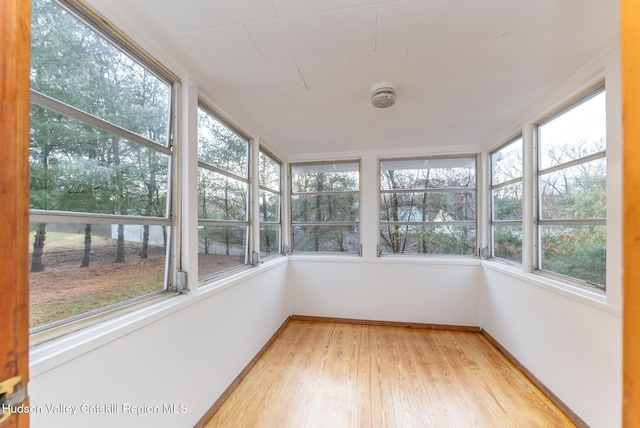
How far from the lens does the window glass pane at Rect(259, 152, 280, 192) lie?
10.0 ft

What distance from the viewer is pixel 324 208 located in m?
3.77

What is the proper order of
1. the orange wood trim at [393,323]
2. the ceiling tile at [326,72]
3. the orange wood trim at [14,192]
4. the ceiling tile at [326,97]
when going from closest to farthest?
the orange wood trim at [14,192], the ceiling tile at [326,72], the ceiling tile at [326,97], the orange wood trim at [393,323]

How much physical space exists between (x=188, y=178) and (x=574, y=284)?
2.89 metres

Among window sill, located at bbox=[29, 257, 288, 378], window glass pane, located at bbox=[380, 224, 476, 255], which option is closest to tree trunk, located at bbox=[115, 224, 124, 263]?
window sill, located at bbox=[29, 257, 288, 378]

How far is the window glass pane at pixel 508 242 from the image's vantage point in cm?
259

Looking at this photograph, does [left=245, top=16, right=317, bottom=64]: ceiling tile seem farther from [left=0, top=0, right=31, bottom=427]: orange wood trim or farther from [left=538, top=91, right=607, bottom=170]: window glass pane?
[left=538, top=91, right=607, bottom=170]: window glass pane

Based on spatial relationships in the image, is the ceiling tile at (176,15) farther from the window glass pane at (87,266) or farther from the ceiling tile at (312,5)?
the window glass pane at (87,266)

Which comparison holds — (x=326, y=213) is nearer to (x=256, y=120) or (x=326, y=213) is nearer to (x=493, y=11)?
(x=256, y=120)

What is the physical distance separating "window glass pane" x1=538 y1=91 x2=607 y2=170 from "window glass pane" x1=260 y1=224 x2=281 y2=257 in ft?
9.56

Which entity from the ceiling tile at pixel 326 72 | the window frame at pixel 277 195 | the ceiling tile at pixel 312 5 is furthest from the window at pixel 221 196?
the ceiling tile at pixel 312 5

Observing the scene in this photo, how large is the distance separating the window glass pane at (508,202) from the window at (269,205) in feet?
9.25

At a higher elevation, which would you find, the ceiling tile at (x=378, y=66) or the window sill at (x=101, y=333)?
the ceiling tile at (x=378, y=66)

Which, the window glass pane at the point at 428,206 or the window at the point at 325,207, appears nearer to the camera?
the window glass pane at the point at 428,206

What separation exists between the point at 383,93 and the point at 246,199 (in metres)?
1.66
